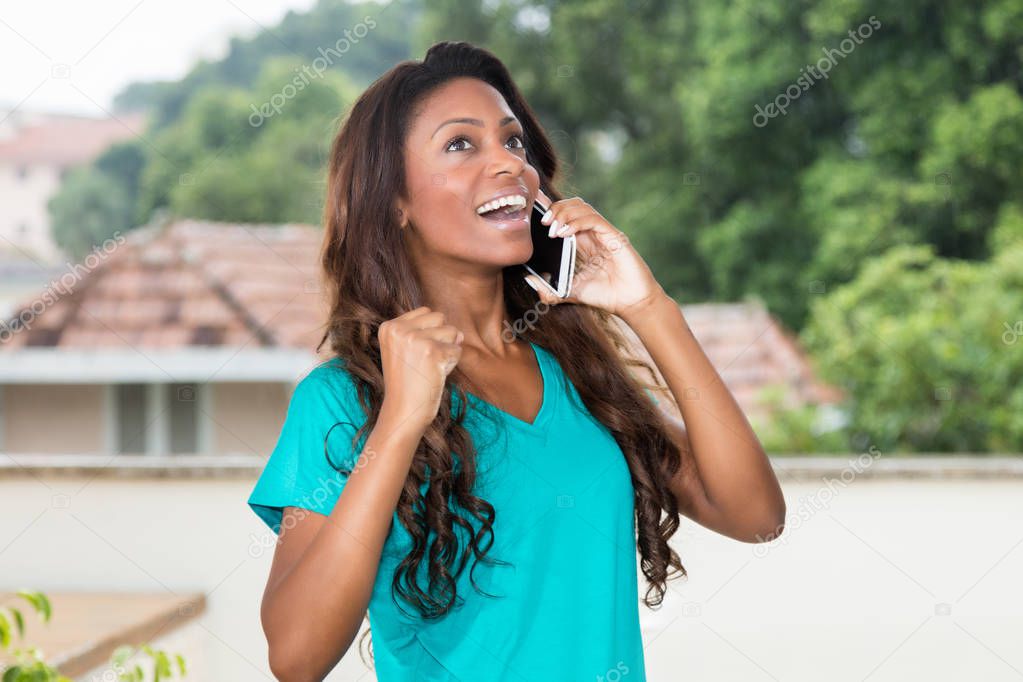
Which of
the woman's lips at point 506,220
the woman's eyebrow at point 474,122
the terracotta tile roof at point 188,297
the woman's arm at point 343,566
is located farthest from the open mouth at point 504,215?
the terracotta tile roof at point 188,297

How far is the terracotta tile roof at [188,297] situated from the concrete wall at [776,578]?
3451 millimetres

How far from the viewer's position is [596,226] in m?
1.31

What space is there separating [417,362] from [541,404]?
11.5 inches

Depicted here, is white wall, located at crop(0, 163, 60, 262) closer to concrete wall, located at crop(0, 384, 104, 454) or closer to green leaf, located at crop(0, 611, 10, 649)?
concrete wall, located at crop(0, 384, 104, 454)

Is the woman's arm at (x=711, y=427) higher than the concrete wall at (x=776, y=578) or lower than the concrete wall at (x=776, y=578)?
higher

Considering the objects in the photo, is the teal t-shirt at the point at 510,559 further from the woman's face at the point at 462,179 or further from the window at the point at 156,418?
the window at the point at 156,418

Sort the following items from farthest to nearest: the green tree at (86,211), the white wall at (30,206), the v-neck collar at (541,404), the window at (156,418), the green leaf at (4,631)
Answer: the white wall at (30,206) → the green tree at (86,211) → the window at (156,418) → the green leaf at (4,631) → the v-neck collar at (541,404)

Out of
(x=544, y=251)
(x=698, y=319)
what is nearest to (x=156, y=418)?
(x=698, y=319)

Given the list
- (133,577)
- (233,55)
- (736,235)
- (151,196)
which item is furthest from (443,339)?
(233,55)

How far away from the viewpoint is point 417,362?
1022 mm

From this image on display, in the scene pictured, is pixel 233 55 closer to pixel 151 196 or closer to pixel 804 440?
pixel 151 196

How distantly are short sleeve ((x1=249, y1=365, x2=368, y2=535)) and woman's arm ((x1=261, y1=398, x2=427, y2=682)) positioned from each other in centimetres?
5

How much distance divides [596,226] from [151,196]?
62.5 ft

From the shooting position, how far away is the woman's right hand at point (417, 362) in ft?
3.32
